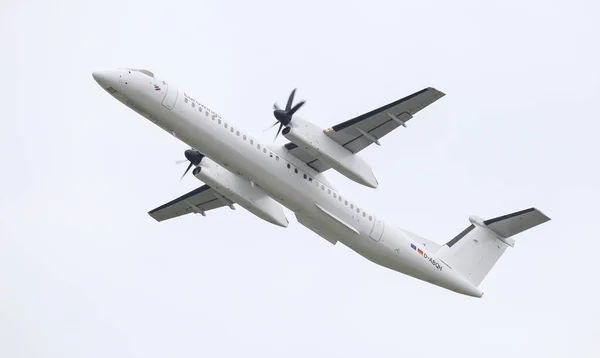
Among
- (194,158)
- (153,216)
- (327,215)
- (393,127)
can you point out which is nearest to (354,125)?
(393,127)

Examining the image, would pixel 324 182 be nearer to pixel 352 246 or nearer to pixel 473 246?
pixel 352 246

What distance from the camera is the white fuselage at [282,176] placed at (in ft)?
92.8

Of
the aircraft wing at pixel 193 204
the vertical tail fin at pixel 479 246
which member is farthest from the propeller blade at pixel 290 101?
the vertical tail fin at pixel 479 246

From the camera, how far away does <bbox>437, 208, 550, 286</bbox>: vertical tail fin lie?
33.4 meters

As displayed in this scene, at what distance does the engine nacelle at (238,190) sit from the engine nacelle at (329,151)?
3248 millimetres

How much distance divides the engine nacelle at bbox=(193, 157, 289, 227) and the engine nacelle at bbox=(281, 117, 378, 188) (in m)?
3.25

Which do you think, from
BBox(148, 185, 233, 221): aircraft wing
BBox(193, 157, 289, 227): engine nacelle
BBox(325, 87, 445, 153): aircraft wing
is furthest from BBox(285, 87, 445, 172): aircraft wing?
BBox(148, 185, 233, 221): aircraft wing

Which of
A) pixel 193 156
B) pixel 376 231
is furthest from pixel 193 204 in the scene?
pixel 376 231

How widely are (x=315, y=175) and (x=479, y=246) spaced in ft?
24.6

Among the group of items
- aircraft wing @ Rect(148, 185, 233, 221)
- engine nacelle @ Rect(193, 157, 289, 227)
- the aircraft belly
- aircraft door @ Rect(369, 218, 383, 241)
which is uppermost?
aircraft door @ Rect(369, 218, 383, 241)

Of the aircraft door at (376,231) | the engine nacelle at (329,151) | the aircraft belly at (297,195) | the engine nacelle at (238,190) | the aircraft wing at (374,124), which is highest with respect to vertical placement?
the aircraft wing at (374,124)

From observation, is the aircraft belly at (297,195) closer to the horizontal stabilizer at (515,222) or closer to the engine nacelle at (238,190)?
the engine nacelle at (238,190)

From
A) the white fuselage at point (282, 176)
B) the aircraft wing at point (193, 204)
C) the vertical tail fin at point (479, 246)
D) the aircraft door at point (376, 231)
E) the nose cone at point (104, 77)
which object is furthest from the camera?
the aircraft wing at point (193, 204)

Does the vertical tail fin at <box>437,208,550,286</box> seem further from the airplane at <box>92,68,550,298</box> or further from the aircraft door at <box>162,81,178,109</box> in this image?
the aircraft door at <box>162,81,178,109</box>
